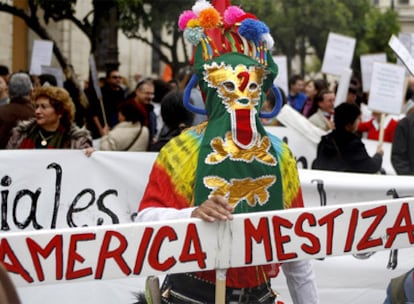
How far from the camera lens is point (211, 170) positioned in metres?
3.70

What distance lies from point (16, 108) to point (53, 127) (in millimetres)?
1409

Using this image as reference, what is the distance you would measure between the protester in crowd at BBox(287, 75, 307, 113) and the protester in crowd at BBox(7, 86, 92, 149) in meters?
7.58

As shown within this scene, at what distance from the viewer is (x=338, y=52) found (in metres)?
13.2

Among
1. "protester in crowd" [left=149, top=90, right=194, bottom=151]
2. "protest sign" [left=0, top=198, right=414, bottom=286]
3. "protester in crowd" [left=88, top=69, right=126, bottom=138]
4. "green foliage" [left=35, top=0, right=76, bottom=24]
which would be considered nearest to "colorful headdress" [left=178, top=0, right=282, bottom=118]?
"protest sign" [left=0, top=198, right=414, bottom=286]

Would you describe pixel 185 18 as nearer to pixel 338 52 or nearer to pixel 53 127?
pixel 53 127

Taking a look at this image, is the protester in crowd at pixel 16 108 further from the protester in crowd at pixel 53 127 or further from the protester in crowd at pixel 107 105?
the protester in crowd at pixel 107 105

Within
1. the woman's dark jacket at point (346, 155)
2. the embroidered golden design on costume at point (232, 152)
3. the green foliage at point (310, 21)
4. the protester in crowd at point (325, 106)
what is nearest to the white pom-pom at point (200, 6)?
the embroidered golden design on costume at point (232, 152)

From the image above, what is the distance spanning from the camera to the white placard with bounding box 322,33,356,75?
13.1m

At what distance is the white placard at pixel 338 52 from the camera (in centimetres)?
1310

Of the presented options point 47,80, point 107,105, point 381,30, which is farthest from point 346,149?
point 381,30

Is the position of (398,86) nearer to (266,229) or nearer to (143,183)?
(143,183)

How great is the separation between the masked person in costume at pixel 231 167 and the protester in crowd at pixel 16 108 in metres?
4.12

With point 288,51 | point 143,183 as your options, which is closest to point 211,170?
point 143,183

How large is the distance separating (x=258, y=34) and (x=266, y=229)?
30.9 inches
